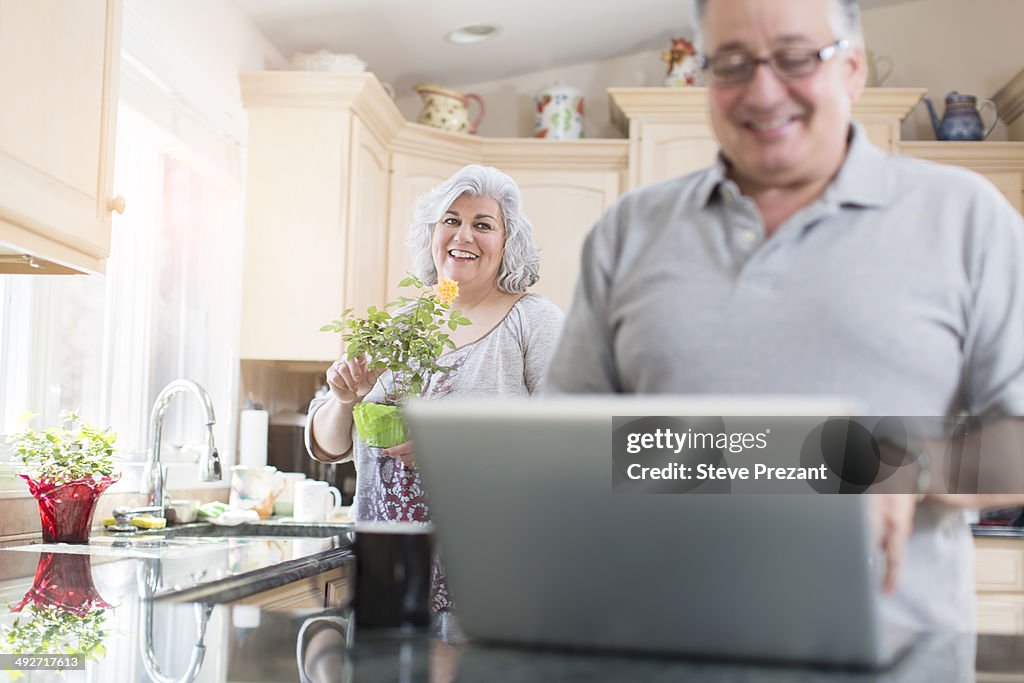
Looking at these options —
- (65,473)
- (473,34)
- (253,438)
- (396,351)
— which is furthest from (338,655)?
(473,34)

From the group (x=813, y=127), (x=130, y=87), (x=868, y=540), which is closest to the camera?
(x=868, y=540)

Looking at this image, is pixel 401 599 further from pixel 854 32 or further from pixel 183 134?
pixel 183 134

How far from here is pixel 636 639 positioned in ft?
2.48

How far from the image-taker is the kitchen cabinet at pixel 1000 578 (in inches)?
119

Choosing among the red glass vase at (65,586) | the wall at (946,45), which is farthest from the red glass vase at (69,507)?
the wall at (946,45)

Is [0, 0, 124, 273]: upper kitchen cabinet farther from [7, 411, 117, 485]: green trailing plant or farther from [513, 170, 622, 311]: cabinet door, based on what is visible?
[513, 170, 622, 311]: cabinet door

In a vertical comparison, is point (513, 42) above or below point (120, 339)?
above

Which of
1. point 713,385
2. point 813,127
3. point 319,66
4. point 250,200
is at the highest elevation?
point 319,66

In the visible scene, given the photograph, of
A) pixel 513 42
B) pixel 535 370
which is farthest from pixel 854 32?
pixel 513 42

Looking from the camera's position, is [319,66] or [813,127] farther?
[319,66]

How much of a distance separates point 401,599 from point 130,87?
84.0 inches

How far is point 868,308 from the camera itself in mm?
932

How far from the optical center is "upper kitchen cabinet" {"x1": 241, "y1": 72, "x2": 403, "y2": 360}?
3.24 meters

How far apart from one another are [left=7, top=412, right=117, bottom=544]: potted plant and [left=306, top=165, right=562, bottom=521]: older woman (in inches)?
16.8
